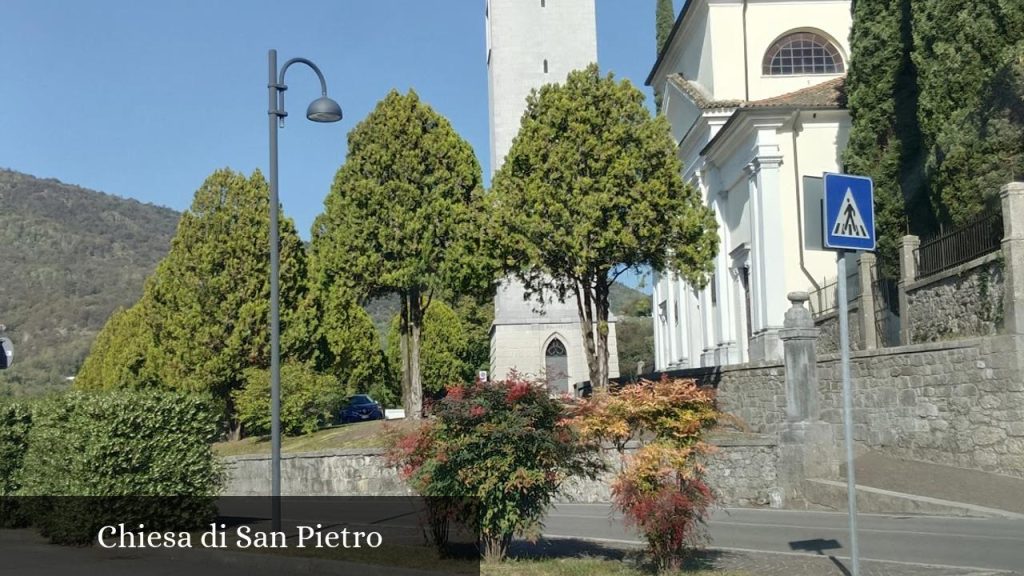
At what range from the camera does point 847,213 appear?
8.85 metres

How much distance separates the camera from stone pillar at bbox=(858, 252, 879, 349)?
80.7 ft

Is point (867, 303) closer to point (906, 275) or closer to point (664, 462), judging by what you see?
point (906, 275)

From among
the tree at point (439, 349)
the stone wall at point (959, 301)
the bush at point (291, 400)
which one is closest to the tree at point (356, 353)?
Result: the tree at point (439, 349)

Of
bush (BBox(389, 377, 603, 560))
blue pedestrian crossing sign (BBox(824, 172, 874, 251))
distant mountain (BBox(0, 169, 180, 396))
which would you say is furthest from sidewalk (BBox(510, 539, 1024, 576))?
distant mountain (BBox(0, 169, 180, 396))

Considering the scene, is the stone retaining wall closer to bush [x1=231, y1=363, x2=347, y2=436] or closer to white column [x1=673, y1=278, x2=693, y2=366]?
bush [x1=231, y1=363, x2=347, y2=436]

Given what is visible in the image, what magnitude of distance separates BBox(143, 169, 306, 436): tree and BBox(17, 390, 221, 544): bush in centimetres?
2375

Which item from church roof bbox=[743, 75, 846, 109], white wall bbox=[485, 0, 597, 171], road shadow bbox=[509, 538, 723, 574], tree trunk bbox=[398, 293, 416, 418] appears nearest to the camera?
road shadow bbox=[509, 538, 723, 574]

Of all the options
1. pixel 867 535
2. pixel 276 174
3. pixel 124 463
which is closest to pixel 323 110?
pixel 276 174

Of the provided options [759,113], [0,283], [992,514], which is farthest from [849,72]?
[0,283]

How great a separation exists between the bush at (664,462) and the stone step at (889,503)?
275 inches

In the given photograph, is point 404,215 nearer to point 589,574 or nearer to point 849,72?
point 849,72

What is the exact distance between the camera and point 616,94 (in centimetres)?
2544

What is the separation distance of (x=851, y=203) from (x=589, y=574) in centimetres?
445

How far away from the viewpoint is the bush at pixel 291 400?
115ft
